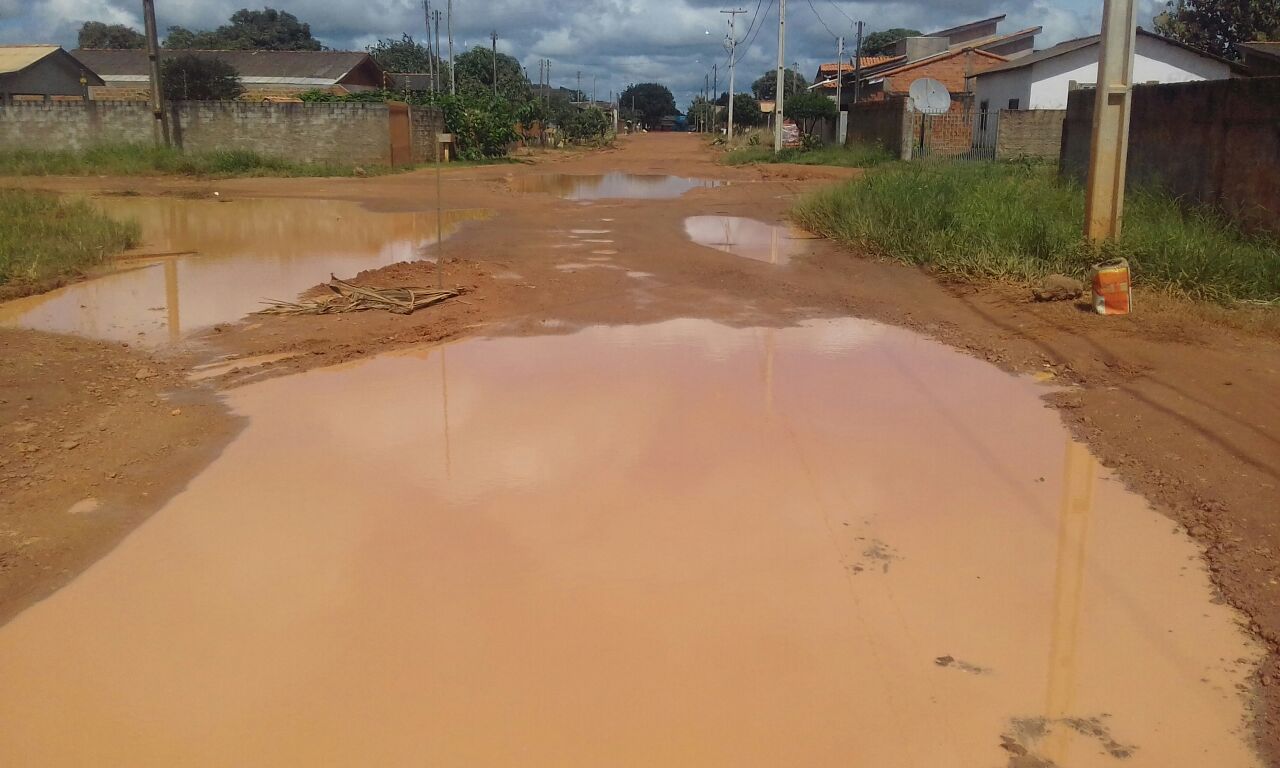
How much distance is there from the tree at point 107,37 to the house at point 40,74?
5020 centimetres

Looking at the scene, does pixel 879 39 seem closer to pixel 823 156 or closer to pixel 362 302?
pixel 823 156

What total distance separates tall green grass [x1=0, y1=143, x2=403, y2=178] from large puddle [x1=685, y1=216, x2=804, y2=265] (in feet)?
52.3

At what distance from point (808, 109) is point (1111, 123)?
3899 centimetres

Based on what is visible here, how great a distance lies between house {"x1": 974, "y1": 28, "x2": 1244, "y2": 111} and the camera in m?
32.4

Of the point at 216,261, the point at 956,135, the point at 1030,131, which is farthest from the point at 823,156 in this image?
the point at 216,261

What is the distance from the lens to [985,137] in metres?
30.4

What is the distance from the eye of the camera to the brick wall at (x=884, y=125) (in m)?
31.5

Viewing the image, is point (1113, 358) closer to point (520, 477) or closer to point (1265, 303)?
point (1265, 303)

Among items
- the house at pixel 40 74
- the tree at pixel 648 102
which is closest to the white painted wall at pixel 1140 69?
the house at pixel 40 74

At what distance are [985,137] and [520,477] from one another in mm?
27914

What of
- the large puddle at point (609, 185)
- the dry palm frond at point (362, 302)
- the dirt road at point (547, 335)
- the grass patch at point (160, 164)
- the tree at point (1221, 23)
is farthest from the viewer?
the tree at point (1221, 23)

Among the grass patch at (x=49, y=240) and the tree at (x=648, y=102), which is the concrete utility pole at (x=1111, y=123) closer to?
the grass patch at (x=49, y=240)

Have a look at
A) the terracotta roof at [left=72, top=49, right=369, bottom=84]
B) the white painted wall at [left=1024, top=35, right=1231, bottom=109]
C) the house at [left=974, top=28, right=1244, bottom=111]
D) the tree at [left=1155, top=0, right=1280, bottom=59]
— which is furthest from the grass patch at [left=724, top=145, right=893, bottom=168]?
the terracotta roof at [left=72, top=49, right=369, bottom=84]

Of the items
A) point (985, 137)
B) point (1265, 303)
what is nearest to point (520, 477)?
point (1265, 303)
